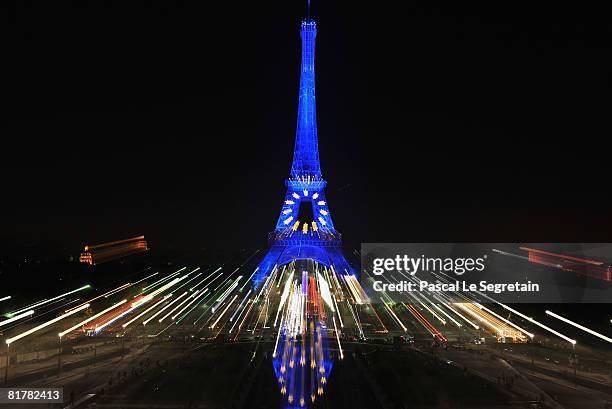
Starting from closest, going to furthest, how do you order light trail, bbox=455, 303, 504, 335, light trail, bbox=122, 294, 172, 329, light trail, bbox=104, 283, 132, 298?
light trail, bbox=122, 294, 172, 329 → light trail, bbox=455, 303, 504, 335 → light trail, bbox=104, 283, 132, 298

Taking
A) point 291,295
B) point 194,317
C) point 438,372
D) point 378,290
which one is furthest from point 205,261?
point 438,372

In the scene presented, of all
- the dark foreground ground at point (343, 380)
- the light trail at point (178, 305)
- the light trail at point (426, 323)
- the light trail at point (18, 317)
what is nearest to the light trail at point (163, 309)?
the light trail at point (178, 305)

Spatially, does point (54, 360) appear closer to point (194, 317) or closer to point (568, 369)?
point (194, 317)

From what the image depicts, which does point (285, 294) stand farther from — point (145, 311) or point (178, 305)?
point (145, 311)

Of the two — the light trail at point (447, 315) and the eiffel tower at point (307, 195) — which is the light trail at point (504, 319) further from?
the eiffel tower at point (307, 195)

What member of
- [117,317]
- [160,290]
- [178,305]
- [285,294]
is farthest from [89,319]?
[285,294]

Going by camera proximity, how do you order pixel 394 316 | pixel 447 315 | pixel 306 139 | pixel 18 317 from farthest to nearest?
pixel 306 139
pixel 394 316
pixel 447 315
pixel 18 317

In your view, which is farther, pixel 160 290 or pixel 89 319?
pixel 160 290

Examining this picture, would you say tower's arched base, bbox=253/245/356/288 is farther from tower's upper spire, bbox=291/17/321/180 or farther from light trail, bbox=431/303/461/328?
light trail, bbox=431/303/461/328

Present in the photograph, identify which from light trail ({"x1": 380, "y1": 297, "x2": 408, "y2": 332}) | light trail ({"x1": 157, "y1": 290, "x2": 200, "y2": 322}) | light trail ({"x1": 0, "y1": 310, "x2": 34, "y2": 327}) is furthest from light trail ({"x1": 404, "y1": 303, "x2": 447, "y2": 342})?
light trail ({"x1": 0, "y1": 310, "x2": 34, "y2": 327})
